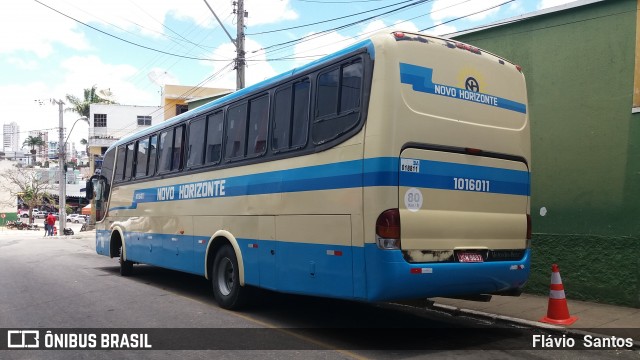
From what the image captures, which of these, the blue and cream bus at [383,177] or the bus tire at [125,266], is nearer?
the blue and cream bus at [383,177]

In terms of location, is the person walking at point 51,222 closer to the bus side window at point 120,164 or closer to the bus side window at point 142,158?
the bus side window at point 120,164

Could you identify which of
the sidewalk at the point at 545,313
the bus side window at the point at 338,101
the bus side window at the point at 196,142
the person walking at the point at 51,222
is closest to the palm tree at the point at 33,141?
the person walking at the point at 51,222

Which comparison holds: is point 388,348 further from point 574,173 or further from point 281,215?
point 574,173

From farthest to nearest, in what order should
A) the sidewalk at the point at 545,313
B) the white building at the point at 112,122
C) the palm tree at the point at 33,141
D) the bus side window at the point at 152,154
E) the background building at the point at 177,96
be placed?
the palm tree at the point at 33,141 → the white building at the point at 112,122 → the background building at the point at 177,96 → the bus side window at the point at 152,154 → the sidewalk at the point at 545,313

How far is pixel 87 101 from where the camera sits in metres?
55.4

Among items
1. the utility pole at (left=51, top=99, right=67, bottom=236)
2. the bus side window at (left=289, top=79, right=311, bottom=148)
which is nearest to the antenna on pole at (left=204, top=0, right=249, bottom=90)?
the bus side window at (left=289, top=79, right=311, bottom=148)

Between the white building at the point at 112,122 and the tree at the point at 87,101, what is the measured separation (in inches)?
58.4

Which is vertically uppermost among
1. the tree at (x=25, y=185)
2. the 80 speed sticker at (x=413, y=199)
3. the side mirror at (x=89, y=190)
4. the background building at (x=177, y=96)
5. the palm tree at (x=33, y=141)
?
the palm tree at (x=33, y=141)

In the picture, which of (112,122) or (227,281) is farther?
(112,122)

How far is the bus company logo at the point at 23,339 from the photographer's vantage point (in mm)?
6120

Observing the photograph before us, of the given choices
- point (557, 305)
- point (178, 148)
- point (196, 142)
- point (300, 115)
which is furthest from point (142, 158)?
point (557, 305)

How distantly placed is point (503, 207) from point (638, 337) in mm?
2365

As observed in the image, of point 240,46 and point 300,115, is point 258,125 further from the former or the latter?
point 240,46

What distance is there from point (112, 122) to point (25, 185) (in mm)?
18365
